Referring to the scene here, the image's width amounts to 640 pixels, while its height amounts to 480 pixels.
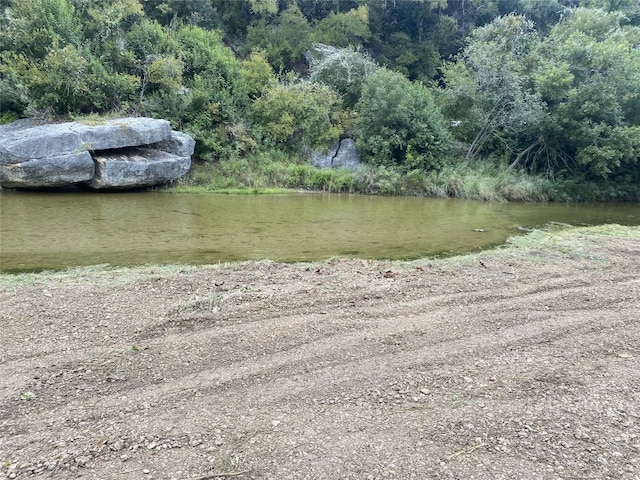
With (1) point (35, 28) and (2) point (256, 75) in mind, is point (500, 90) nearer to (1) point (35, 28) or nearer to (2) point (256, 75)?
(2) point (256, 75)

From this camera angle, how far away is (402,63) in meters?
27.6

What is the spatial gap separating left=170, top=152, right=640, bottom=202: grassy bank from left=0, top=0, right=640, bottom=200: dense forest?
0.20 feet

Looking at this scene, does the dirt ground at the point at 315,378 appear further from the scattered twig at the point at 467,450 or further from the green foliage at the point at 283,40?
the green foliage at the point at 283,40

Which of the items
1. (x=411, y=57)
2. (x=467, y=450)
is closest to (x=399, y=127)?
(x=411, y=57)

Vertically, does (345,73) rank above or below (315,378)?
above

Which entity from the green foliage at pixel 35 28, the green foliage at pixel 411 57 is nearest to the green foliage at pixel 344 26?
the green foliage at pixel 411 57

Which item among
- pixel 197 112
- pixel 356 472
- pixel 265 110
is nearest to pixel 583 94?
pixel 265 110

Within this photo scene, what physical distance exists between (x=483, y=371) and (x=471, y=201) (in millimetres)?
14304

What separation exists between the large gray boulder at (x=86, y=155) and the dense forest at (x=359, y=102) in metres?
1.54

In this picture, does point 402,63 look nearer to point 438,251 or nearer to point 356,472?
point 438,251

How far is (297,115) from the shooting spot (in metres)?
20.2

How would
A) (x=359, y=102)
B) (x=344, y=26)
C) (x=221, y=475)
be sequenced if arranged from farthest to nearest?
(x=344, y=26), (x=359, y=102), (x=221, y=475)

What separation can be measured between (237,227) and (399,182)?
34.8ft

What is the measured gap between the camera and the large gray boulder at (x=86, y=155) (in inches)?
534
